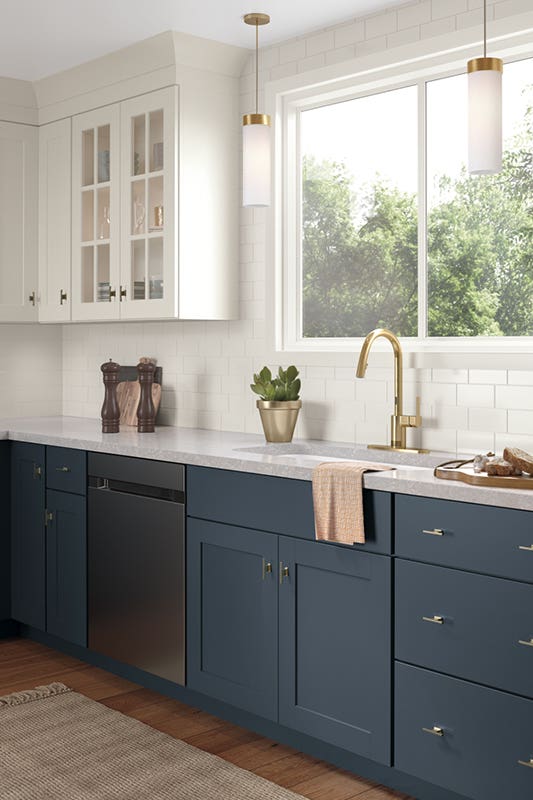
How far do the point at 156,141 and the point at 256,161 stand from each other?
79 centimetres

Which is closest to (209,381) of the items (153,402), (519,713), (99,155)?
(153,402)

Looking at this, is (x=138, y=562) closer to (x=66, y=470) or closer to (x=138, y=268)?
(x=66, y=470)

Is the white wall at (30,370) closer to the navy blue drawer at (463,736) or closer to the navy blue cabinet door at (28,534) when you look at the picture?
the navy blue cabinet door at (28,534)

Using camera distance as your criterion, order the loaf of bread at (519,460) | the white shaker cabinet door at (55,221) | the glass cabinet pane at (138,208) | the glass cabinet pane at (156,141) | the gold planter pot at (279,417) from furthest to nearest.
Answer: the white shaker cabinet door at (55,221)
the glass cabinet pane at (138,208)
the glass cabinet pane at (156,141)
the gold planter pot at (279,417)
the loaf of bread at (519,460)

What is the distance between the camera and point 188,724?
3562 mm

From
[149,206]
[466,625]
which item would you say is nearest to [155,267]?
[149,206]

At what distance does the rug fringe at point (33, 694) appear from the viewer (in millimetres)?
3754

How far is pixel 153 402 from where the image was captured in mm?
4449

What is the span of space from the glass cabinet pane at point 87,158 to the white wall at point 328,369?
29.0 inches

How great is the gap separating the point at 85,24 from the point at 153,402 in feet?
5.25

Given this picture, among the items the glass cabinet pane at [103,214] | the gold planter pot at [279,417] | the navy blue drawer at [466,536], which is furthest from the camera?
the glass cabinet pane at [103,214]

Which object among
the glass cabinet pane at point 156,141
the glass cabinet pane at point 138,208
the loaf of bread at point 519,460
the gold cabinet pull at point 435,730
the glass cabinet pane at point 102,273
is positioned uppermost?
the glass cabinet pane at point 156,141

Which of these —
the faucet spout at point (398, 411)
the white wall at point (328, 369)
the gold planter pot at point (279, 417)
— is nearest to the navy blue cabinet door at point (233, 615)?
the gold planter pot at point (279, 417)

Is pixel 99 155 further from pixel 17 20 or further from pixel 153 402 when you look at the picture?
pixel 153 402
